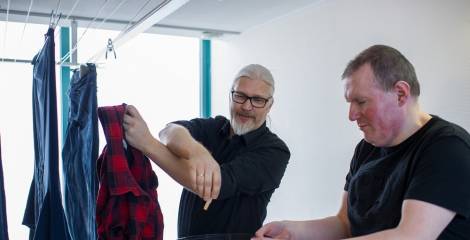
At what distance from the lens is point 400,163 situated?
48.7 inches

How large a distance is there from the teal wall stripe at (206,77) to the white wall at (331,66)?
16.1 inches

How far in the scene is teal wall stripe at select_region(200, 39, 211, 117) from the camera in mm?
3906

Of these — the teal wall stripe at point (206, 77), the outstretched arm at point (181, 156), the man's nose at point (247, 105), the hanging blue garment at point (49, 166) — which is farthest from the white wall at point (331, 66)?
the hanging blue garment at point (49, 166)

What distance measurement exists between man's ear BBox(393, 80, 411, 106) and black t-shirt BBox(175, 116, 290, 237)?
0.47 meters

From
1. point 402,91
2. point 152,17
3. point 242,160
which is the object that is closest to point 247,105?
point 242,160

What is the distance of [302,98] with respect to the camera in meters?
2.82

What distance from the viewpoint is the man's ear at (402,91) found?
1.23 metres

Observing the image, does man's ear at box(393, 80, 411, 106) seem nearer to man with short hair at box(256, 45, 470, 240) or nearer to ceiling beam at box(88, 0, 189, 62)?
man with short hair at box(256, 45, 470, 240)

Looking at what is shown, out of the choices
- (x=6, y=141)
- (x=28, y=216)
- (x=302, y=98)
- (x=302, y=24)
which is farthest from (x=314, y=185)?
(x=6, y=141)

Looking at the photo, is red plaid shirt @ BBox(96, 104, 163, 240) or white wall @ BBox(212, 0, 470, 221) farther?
white wall @ BBox(212, 0, 470, 221)

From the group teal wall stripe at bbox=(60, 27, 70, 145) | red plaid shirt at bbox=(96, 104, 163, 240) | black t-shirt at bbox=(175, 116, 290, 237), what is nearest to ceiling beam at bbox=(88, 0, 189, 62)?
black t-shirt at bbox=(175, 116, 290, 237)

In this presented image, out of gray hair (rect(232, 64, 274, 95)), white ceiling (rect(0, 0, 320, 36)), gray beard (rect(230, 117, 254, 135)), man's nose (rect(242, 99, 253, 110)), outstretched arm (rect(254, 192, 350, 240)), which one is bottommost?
outstretched arm (rect(254, 192, 350, 240))

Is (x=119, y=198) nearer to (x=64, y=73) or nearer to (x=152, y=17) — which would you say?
(x=152, y=17)

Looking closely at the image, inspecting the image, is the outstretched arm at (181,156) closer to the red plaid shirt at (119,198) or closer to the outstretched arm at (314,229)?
the red plaid shirt at (119,198)
